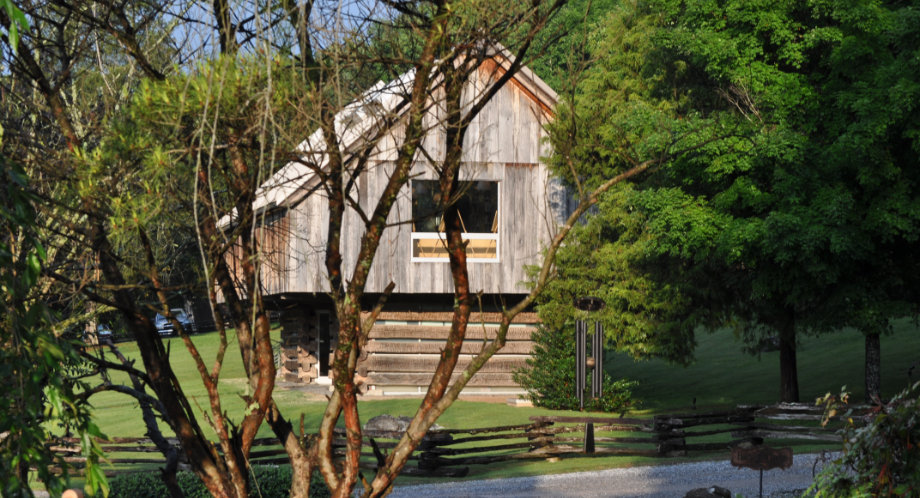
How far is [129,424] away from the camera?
87.6 ft

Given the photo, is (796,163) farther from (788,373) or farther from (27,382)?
(27,382)

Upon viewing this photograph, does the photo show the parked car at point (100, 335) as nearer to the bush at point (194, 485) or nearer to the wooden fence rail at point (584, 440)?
the bush at point (194, 485)

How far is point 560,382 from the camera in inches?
1028

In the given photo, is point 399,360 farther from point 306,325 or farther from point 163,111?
point 163,111

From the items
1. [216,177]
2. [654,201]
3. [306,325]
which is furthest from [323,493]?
[306,325]

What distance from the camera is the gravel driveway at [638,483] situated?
15438 millimetres

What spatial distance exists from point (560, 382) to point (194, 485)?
14.8 meters

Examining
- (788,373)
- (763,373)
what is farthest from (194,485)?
(763,373)

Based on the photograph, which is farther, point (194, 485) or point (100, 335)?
point (194, 485)

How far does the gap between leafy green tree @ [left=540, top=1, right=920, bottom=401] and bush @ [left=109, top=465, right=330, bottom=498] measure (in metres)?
9.00

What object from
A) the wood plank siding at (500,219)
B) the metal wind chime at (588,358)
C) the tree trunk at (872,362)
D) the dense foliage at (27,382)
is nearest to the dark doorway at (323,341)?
the wood plank siding at (500,219)

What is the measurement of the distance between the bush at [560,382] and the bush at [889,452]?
63.7 ft

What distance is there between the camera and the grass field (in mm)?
24188

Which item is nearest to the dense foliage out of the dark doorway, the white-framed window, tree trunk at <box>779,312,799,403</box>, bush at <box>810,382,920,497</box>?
bush at <box>810,382,920,497</box>
